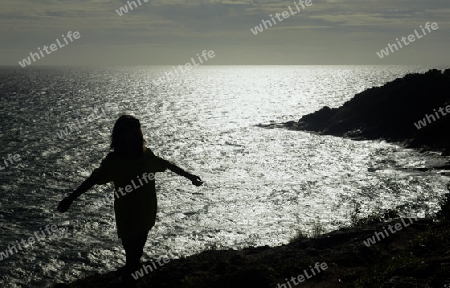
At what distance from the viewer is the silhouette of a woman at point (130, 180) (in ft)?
22.5

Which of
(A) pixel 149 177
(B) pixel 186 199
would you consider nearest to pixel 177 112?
(B) pixel 186 199

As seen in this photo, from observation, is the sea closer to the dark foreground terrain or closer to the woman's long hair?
the dark foreground terrain

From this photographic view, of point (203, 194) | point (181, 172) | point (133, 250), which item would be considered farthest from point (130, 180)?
point (203, 194)

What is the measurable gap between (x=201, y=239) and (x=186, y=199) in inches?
377

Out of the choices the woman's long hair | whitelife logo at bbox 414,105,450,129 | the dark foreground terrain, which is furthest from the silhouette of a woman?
whitelife logo at bbox 414,105,450,129

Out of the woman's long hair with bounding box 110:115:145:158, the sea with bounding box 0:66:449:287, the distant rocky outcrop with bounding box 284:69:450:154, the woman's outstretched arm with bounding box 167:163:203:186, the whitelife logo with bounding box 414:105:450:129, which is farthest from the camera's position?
the whitelife logo with bounding box 414:105:450:129

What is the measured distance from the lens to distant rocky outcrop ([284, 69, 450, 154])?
215 ft

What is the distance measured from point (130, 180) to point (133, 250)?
4.23 ft

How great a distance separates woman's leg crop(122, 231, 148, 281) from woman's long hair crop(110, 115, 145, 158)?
147 cm

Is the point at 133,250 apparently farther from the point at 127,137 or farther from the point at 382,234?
the point at 382,234

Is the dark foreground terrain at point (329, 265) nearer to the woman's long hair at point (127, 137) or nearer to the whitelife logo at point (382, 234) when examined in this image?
the whitelife logo at point (382, 234)

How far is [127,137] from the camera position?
685cm

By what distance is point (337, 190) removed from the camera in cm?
4350

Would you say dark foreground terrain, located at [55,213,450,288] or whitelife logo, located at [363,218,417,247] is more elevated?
dark foreground terrain, located at [55,213,450,288]
